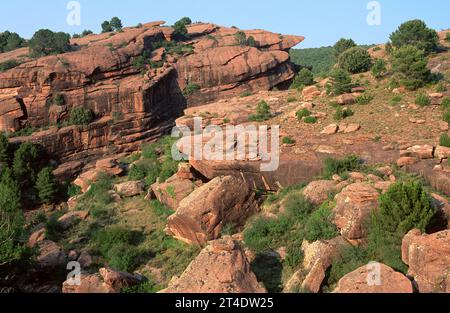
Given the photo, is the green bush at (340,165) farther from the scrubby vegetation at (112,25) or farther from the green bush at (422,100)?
the scrubby vegetation at (112,25)

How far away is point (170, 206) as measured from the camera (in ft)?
61.2

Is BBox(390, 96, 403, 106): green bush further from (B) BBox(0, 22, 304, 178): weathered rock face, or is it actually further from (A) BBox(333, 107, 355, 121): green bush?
(B) BBox(0, 22, 304, 178): weathered rock face

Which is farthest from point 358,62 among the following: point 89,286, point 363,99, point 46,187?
point 89,286

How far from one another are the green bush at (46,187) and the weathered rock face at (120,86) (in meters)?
5.56

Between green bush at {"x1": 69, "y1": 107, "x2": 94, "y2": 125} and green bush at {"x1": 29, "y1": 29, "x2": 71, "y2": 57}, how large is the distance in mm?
13538

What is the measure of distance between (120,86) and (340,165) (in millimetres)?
28807

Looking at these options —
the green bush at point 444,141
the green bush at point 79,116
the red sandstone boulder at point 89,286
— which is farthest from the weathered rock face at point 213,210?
the green bush at point 79,116

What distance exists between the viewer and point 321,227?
1292 centimetres

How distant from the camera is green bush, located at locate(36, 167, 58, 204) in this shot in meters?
27.6

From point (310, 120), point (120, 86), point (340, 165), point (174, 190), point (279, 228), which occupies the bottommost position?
point (279, 228)

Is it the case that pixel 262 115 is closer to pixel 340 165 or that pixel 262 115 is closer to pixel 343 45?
pixel 340 165

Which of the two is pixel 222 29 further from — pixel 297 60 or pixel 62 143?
pixel 62 143

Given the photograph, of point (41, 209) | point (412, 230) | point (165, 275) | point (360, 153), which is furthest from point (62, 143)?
point (412, 230)

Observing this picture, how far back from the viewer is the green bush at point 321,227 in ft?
41.2
